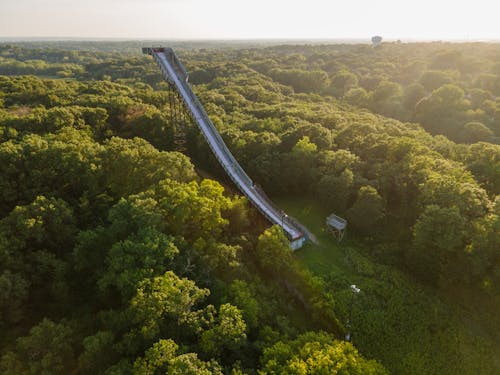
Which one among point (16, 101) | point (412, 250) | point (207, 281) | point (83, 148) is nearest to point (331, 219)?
point (412, 250)

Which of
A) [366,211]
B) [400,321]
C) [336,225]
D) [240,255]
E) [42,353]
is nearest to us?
[42,353]

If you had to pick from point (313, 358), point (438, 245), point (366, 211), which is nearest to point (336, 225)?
point (366, 211)

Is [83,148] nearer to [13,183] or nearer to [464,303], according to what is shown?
[13,183]

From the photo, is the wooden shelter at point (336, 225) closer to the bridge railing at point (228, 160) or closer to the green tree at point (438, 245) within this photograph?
the bridge railing at point (228, 160)

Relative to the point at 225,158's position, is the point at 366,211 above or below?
below

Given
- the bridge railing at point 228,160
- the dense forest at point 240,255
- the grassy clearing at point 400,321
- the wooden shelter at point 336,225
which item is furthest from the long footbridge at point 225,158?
the wooden shelter at point 336,225

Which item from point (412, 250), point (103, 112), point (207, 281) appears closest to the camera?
point (207, 281)

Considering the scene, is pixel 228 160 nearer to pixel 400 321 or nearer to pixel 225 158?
pixel 225 158
